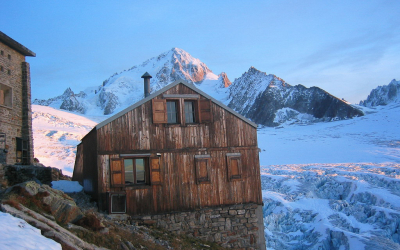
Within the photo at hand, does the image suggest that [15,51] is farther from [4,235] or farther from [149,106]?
[4,235]

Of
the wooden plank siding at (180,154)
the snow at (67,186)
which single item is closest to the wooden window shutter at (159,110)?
the wooden plank siding at (180,154)

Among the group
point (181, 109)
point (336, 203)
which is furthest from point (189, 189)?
point (336, 203)

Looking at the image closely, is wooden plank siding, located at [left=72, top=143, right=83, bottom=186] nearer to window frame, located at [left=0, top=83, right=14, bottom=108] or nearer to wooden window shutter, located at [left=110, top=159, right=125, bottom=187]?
window frame, located at [left=0, top=83, right=14, bottom=108]

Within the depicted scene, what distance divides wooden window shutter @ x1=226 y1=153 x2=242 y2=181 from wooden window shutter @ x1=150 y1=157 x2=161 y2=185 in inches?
127

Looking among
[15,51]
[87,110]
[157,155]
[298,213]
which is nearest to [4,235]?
[157,155]

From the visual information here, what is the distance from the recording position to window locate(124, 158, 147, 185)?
50.3 ft

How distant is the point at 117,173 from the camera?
14.9 m

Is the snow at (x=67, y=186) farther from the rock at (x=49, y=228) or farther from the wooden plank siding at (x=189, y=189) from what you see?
the rock at (x=49, y=228)

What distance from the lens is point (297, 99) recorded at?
115m

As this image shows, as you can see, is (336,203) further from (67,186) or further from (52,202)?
(52,202)

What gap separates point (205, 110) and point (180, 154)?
7.70 ft

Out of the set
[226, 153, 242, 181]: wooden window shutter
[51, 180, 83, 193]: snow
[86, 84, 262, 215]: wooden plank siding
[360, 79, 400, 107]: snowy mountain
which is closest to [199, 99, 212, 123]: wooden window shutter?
[86, 84, 262, 215]: wooden plank siding

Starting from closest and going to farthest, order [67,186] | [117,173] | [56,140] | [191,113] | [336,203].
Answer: [117,173]
[191,113]
[67,186]
[336,203]
[56,140]

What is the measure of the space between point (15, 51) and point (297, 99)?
103 meters
